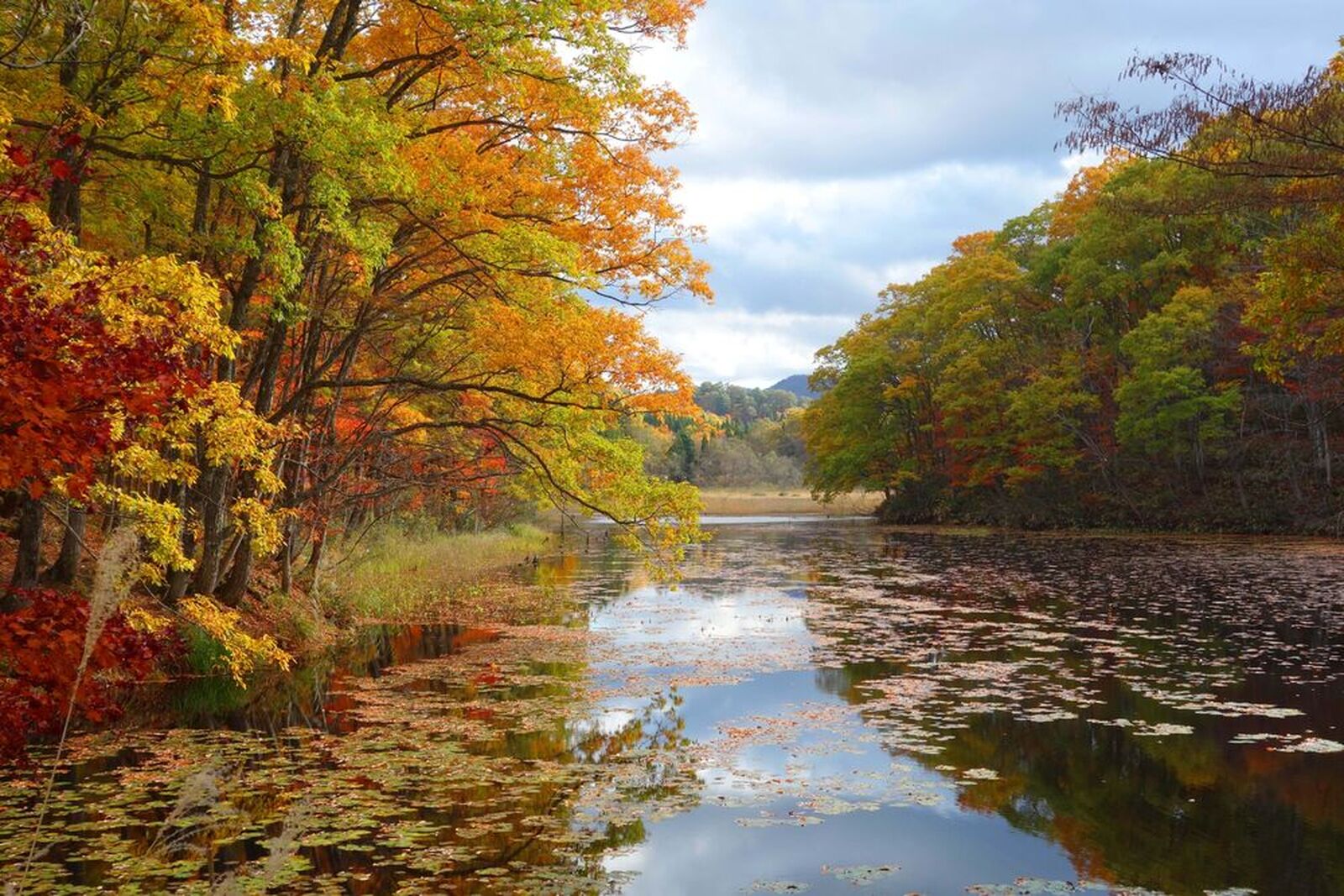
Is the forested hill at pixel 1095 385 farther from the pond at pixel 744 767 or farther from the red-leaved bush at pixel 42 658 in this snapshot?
the red-leaved bush at pixel 42 658

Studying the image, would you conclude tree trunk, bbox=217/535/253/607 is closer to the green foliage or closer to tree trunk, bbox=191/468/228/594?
tree trunk, bbox=191/468/228/594

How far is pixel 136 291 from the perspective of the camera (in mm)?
7391

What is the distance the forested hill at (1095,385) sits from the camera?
32688mm

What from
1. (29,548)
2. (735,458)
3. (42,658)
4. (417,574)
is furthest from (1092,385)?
(735,458)

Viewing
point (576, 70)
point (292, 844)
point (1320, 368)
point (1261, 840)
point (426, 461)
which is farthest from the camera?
point (1320, 368)

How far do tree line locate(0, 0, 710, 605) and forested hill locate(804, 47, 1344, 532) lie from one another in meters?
13.1

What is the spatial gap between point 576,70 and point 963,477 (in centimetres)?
3910

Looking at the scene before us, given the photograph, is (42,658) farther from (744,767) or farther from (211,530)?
(211,530)

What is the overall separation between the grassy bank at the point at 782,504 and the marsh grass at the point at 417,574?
33155 mm

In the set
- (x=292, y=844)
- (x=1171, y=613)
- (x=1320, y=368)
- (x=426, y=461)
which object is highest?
(x=1320, y=368)

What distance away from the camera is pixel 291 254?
1030cm

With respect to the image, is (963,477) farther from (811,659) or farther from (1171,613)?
(811,659)

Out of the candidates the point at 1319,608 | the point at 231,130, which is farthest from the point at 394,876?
the point at 1319,608

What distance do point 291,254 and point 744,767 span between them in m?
7.14
